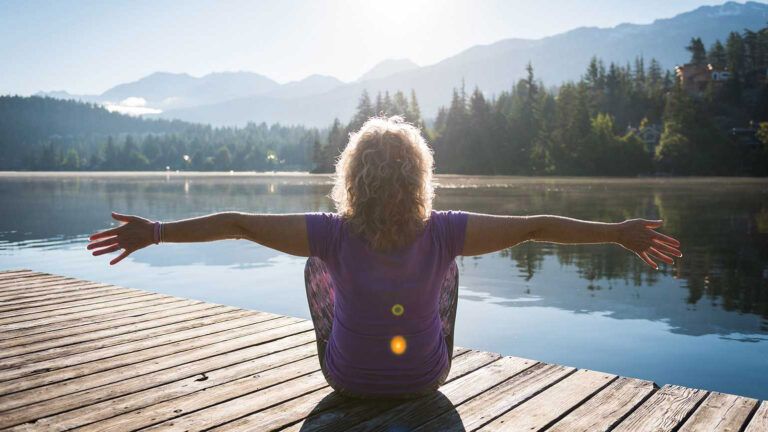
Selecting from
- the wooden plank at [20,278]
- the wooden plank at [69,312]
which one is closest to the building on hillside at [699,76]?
the wooden plank at [20,278]

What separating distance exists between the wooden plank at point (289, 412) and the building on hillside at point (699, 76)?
12699 centimetres

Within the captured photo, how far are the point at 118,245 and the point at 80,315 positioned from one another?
3.97 m

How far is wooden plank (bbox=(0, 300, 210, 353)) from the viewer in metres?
5.78

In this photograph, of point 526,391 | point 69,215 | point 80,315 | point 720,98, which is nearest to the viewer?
point 526,391

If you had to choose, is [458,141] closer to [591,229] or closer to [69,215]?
[69,215]

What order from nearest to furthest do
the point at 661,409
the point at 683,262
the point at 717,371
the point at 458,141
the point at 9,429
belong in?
the point at 9,429 < the point at 661,409 < the point at 717,371 < the point at 683,262 < the point at 458,141

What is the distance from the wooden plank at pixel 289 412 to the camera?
3941mm

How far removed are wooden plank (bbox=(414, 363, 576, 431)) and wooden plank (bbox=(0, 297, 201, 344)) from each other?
391cm

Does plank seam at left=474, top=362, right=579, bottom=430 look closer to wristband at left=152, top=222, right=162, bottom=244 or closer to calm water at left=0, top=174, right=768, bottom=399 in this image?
wristband at left=152, top=222, right=162, bottom=244

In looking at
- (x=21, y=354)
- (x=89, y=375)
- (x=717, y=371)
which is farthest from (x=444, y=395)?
(x=717, y=371)

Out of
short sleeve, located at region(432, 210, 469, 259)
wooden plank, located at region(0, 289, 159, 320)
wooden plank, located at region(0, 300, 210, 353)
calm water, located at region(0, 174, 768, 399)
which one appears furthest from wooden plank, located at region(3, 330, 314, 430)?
calm water, located at region(0, 174, 768, 399)

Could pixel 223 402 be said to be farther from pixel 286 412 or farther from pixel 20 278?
pixel 20 278

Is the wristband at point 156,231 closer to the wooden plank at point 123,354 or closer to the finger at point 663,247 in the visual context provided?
the wooden plank at point 123,354

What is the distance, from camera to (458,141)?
4006 inches
